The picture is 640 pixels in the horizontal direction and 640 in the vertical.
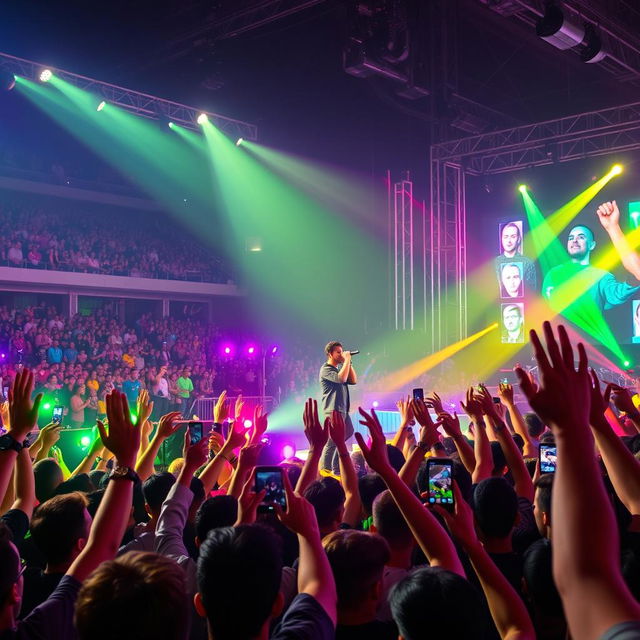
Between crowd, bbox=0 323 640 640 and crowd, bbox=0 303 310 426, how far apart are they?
35.4ft

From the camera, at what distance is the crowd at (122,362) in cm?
1449

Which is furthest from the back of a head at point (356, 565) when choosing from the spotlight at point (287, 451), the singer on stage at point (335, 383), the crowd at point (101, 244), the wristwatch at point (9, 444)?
the crowd at point (101, 244)

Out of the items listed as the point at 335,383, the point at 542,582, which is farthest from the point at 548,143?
the point at 542,582

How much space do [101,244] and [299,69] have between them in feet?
24.8

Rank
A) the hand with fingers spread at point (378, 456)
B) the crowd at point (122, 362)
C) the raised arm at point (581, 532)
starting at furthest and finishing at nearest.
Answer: the crowd at point (122, 362) < the hand with fingers spread at point (378, 456) < the raised arm at point (581, 532)

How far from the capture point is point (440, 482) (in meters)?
2.99

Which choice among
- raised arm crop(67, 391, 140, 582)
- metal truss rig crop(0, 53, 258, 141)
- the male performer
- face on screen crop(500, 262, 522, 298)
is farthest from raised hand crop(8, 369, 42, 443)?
face on screen crop(500, 262, 522, 298)

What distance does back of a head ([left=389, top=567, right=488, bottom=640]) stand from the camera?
1683 millimetres

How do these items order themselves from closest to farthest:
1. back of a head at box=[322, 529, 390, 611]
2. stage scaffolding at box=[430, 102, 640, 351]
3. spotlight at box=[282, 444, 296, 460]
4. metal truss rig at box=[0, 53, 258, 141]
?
back of a head at box=[322, 529, 390, 611]
spotlight at box=[282, 444, 296, 460]
metal truss rig at box=[0, 53, 258, 141]
stage scaffolding at box=[430, 102, 640, 351]

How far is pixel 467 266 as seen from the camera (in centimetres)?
1923

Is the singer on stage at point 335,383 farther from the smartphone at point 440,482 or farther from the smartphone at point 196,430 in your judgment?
the smartphone at point 440,482

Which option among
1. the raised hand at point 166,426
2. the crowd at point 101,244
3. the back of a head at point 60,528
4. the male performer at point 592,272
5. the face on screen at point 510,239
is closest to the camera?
the back of a head at point 60,528

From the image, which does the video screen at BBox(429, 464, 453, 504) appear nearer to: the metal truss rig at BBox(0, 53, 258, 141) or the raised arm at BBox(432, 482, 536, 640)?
the raised arm at BBox(432, 482, 536, 640)

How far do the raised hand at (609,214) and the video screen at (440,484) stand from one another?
47.1 feet
